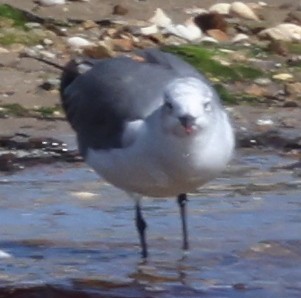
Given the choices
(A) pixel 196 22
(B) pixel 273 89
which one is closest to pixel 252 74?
(B) pixel 273 89

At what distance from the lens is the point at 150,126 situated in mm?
5387

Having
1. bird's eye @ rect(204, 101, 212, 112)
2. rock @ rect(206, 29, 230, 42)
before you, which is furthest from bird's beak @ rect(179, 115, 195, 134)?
rock @ rect(206, 29, 230, 42)

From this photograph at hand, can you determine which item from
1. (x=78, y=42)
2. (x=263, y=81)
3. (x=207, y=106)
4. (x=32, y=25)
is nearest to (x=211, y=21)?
(x=263, y=81)

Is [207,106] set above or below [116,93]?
above

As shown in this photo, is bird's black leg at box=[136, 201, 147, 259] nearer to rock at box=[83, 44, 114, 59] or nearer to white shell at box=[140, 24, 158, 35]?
rock at box=[83, 44, 114, 59]

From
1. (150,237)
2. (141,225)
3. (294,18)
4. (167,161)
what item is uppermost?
(167,161)

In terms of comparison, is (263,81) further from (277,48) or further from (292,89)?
(277,48)

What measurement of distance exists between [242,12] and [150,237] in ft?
17.4

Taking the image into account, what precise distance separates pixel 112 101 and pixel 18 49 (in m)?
4.18

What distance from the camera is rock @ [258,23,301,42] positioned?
10.7 m

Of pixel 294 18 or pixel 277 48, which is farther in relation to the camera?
pixel 294 18

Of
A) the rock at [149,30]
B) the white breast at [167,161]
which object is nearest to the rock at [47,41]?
the rock at [149,30]

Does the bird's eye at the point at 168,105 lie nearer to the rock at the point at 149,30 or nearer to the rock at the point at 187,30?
the rock at the point at 149,30

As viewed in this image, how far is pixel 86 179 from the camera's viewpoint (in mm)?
A: 7441
